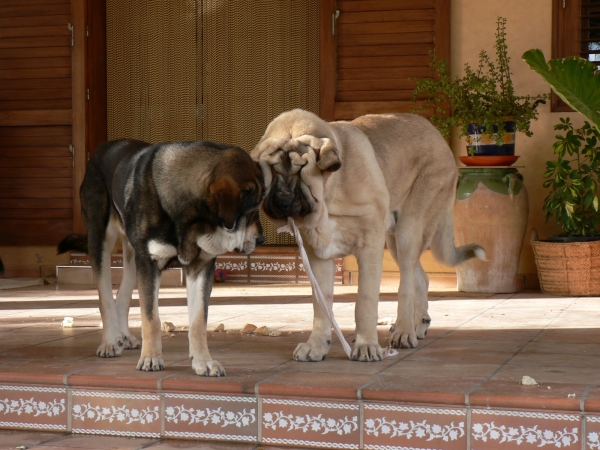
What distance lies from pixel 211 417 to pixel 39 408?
0.71 meters

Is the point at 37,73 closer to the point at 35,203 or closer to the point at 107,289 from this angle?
the point at 35,203

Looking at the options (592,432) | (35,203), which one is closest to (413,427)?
(592,432)

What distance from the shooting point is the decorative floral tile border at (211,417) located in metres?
3.11

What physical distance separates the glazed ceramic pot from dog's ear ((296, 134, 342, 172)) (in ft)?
11.0

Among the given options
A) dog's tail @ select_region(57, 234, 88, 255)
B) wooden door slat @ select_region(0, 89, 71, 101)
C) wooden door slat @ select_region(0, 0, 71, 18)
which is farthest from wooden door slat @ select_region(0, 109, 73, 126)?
dog's tail @ select_region(57, 234, 88, 255)

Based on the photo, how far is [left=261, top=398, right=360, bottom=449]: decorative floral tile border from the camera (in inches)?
118

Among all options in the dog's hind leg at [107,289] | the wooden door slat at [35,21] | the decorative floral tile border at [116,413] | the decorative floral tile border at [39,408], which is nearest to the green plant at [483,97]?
the wooden door slat at [35,21]

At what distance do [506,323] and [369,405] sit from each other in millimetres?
2007

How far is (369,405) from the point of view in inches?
117

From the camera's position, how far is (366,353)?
140 inches

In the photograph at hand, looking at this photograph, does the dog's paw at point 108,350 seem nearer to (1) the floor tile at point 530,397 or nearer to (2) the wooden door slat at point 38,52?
(1) the floor tile at point 530,397

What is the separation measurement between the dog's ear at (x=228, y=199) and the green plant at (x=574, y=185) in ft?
12.4

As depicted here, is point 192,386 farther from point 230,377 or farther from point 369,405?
point 369,405

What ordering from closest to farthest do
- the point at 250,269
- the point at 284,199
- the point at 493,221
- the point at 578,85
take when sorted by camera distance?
the point at 284,199, the point at 578,85, the point at 493,221, the point at 250,269
